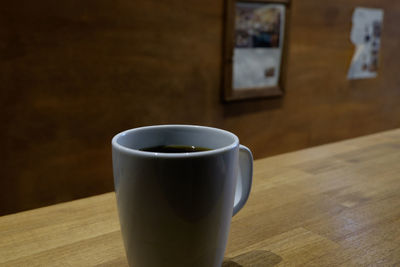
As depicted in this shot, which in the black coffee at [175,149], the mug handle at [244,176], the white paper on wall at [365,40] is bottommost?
the mug handle at [244,176]

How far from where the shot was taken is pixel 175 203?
332 millimetres

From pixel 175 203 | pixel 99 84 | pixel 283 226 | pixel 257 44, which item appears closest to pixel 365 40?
pixel 257 44

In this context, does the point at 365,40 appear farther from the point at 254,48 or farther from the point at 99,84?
the point at 99,84

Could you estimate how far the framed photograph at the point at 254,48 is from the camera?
169 cm

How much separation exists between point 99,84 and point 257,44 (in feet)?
2.50

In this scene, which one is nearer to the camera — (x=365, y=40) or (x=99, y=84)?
(x=99, y=84)

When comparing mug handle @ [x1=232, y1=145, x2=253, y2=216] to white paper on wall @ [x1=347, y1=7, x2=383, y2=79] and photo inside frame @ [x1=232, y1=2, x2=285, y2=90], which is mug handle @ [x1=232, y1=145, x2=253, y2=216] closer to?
photo inside frame @ [x1=232, y1=2, x2=285, y2=90]

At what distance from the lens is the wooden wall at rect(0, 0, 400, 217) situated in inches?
50.6

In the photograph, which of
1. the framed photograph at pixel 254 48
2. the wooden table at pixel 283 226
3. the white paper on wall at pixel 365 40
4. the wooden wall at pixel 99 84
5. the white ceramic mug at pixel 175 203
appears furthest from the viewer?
the white paper on wall at pixel 365 40

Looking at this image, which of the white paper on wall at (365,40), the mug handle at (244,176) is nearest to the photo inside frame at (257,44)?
the white paper on wall at (365,40)

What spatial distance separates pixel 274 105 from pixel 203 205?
5.49 ft

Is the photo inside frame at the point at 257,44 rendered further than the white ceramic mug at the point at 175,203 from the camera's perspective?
Yes

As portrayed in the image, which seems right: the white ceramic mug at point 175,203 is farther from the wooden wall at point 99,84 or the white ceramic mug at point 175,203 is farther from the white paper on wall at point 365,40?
the white paper on wall at point 365,40

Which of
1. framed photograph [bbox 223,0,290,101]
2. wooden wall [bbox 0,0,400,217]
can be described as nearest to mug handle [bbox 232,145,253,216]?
wooden wall [bbox 0,0,400,217]
